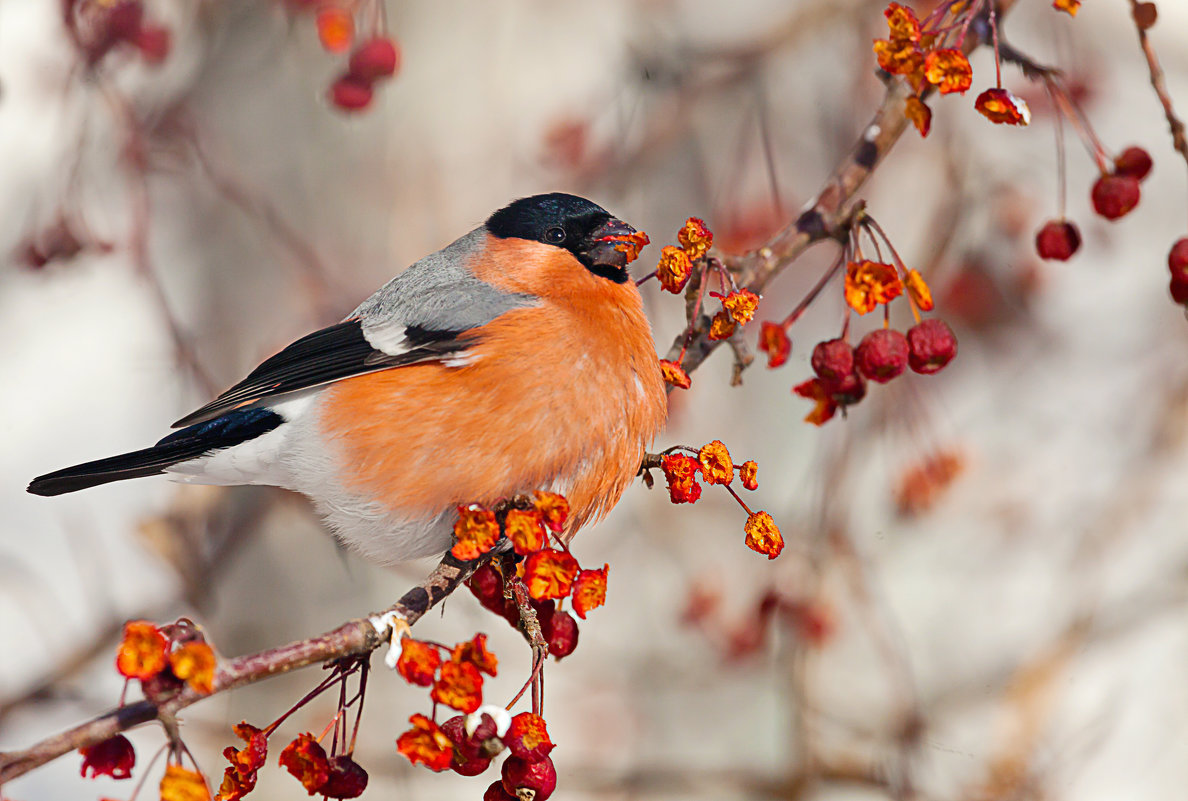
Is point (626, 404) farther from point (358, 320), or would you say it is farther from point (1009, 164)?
point (1009, 164)

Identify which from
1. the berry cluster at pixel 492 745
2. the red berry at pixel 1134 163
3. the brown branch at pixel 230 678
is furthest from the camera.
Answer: the red berry at pixel 1134 163

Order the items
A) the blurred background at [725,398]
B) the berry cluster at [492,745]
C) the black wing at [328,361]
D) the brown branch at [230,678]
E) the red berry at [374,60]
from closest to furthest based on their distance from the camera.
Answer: the brown branch at [230,678]
the berry cluster at [492,745]
the black wing at [328,361]
the red berry at [374,60]
the blurred background at [725,398]

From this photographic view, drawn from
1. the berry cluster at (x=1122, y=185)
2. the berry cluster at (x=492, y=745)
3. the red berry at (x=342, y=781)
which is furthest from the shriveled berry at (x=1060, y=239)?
the red berry at (x=342, y=781)

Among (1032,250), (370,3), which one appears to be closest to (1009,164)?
(1032,250)

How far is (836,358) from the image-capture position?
149 cm

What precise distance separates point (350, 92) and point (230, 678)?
65.2 inches

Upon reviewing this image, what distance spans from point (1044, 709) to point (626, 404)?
7.75 feet

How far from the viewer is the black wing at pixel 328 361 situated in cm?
157

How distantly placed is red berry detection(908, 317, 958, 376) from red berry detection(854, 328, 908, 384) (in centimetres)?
3

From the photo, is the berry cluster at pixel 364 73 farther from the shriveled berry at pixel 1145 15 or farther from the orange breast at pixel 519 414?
the shriveled berry at pixel 1145 15

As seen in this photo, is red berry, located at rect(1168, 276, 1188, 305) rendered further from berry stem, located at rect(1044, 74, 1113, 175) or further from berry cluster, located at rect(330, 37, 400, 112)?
berry cluster, located at rect(330, 37, 400, 112)

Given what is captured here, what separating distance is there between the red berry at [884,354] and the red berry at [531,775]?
0.75 meters

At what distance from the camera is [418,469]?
58.7 inches

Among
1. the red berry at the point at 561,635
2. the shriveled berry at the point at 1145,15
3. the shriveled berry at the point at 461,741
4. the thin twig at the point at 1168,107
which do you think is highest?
the shriveled berry at the point at 1145,15
